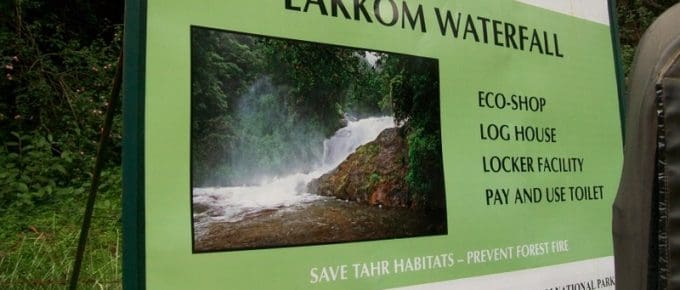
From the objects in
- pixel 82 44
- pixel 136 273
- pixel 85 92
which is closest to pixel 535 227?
pixel 136 273

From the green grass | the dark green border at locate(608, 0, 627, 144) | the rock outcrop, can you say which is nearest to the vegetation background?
the green grass

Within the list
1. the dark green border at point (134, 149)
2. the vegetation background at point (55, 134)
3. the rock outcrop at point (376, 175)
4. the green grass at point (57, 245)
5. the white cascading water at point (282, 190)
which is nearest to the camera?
the dark green border at point (134, 149)

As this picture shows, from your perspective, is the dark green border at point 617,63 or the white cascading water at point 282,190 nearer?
the white cascading water at point 282,190

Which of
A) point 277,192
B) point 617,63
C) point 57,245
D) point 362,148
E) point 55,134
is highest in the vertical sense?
point 55,134

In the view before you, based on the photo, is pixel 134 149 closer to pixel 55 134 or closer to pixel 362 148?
pixel 362 148

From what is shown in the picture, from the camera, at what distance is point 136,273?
1.14m

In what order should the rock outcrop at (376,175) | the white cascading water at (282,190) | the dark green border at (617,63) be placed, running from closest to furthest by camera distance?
1. the white cascading water at (282,190)
2. the rock outcrop at (376,175)
3. the dark green border at (617,63)

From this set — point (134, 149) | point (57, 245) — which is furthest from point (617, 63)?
point (57, 245)

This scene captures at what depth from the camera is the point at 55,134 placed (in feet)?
19.2

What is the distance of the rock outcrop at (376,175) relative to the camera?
1491 millimetres

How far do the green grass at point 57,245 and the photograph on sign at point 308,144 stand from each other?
2.24m

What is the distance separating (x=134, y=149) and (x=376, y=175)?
2.13 ft

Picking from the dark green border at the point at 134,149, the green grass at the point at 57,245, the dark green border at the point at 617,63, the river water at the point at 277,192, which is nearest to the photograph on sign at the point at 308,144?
the river water at the point at 277,192

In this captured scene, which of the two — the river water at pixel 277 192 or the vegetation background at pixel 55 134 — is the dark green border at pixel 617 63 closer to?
the river water at pixel 277 192
